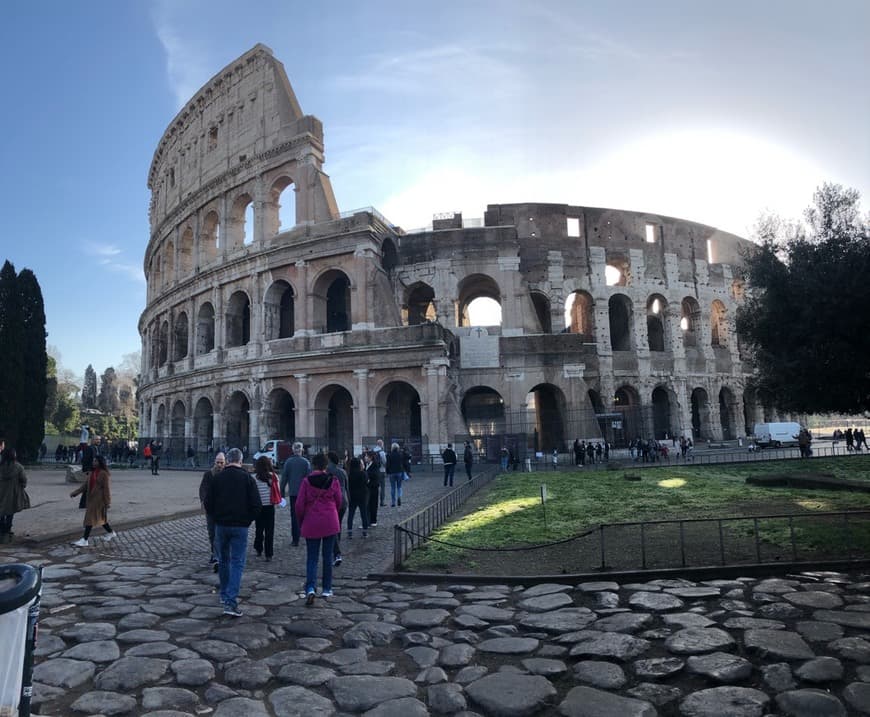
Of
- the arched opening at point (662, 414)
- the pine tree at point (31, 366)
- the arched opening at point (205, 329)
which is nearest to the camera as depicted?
the pine tree at point (31, 366)

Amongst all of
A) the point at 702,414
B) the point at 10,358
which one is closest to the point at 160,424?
the point at 10,358

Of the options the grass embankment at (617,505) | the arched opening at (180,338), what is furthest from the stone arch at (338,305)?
the grass embankment at (617,505)

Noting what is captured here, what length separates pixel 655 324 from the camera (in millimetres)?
35344

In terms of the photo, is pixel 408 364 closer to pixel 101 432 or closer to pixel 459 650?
pixel 459 650

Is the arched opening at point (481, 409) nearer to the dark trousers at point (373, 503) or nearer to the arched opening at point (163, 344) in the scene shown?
the dark trousers at point (373, 503)

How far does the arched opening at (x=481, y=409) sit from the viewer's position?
28906 millimetres

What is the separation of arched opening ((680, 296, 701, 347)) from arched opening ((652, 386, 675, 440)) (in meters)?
3.71

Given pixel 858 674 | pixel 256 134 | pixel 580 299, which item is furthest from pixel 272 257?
pixel 858 674

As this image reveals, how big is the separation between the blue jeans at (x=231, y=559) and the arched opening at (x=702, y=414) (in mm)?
33319

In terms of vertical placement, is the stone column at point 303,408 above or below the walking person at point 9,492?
above

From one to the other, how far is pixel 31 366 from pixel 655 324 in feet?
113

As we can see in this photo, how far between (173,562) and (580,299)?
29866mm

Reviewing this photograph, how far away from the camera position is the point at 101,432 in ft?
199

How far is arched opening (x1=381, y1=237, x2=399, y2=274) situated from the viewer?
28.2 metres
